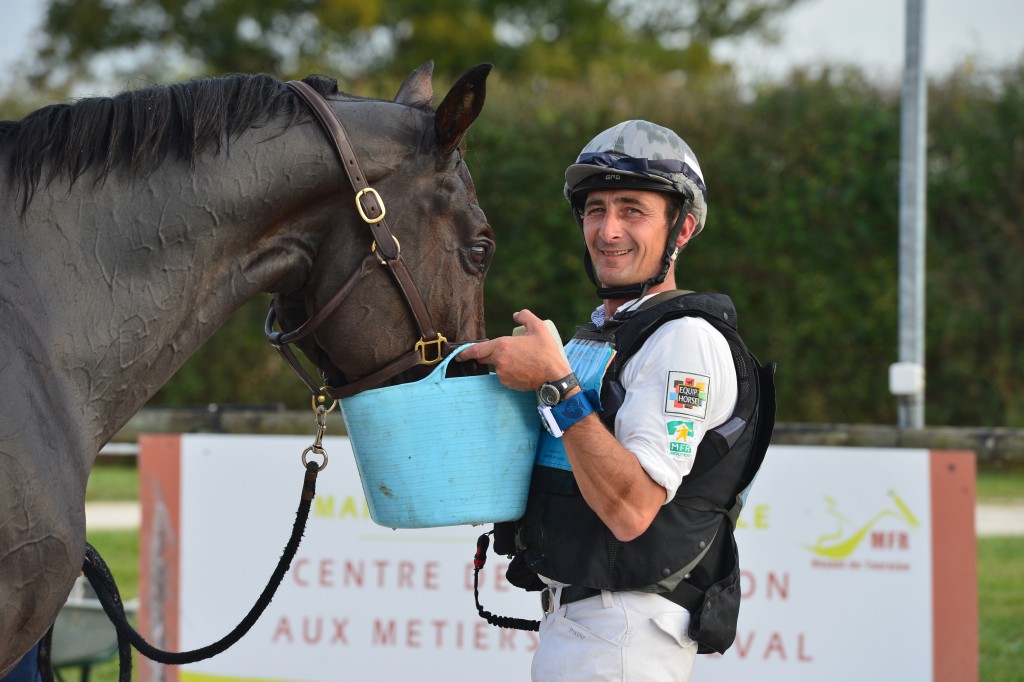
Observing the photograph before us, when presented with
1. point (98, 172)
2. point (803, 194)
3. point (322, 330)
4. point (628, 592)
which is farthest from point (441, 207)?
point (803, 194)

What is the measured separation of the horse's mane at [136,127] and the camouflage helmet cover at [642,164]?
26.3 inches

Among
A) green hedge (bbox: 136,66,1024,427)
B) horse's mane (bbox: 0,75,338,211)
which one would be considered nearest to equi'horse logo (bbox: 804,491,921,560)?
horse's mane (bbox: 0,75,338,211)

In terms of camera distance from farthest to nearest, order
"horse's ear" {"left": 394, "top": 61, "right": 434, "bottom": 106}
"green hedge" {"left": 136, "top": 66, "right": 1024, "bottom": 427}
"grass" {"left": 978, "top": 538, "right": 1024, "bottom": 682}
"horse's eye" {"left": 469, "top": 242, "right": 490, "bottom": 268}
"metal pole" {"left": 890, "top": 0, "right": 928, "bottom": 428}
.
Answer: "green hedge" {"left": 136, "top": 66, "right": 1024, "bottom": 427}
"metal pole" {"left": 890, "top": 0, "right": 928, "bottom": 428}
"grass" {"left": 978, "top": 538, "right": 1024, "bottom": 682}
"horse's ear" {"left": 394, "top": 61, "right": 434, "bottom": 106}
"horse's eye" {"left": 469, "top": 242, "right": 490, "bottom": 268}

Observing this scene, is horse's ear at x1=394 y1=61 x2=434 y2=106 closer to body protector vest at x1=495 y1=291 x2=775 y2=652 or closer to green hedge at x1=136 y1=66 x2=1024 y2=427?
body protector vest at x1=495 y1=291 x2=775 y2=652

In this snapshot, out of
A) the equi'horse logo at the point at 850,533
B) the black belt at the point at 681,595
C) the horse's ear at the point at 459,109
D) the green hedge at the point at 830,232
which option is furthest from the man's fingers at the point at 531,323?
the green hedge at the point at 830,232

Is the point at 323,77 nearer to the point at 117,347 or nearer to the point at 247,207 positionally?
the point at 247,207

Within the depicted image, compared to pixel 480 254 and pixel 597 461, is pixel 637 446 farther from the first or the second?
pixel 480 254

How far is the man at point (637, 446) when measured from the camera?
6.91ft

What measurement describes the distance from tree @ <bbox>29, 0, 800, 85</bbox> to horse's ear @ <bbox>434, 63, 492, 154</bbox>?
657 inches

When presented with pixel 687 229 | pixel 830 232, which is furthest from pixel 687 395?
pixel 830 232

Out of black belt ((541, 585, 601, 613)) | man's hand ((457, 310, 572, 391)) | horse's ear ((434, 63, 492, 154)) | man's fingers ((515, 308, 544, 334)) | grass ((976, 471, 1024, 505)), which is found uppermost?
horse's ear ((434, 63, 492, 154))

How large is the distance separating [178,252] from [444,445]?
0.69 meters

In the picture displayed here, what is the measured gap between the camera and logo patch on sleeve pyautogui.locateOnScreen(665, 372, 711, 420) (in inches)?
83.4

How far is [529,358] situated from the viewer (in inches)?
84.4
